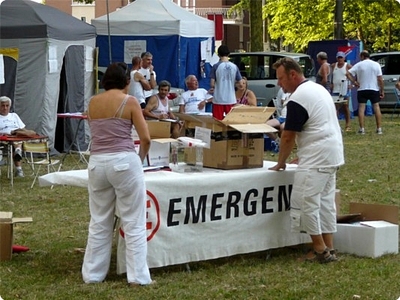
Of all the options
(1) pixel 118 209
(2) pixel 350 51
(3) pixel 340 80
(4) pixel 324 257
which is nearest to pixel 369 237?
(4) pixel 324 257

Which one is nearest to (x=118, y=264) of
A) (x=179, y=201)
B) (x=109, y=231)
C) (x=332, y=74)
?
(x=109, y=231)

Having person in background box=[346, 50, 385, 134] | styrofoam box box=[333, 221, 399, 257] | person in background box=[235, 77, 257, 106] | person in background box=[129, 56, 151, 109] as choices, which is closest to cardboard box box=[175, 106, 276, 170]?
styrofoam box box=[333, 221, 399, 257]

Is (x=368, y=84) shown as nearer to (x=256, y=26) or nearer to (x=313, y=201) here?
(x=256, y=26)

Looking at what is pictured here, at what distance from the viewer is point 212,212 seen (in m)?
6.65

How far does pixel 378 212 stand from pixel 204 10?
45798 millimetres

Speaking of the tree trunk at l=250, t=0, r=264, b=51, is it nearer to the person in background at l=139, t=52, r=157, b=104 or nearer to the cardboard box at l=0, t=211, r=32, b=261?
the person in background at l=139, t=52, r=157, b=104

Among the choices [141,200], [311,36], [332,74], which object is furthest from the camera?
[311,36]

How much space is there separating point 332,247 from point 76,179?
2093 millimetres

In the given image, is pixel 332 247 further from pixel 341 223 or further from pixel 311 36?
pixel 311 36

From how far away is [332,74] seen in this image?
1966 cm

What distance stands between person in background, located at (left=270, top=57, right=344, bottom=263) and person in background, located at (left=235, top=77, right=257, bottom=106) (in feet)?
20.2

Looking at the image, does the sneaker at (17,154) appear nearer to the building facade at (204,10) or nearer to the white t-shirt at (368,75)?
the white t-shirt at (368,75)

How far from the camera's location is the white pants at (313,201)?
6.62 m

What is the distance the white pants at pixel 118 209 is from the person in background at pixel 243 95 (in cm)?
703
